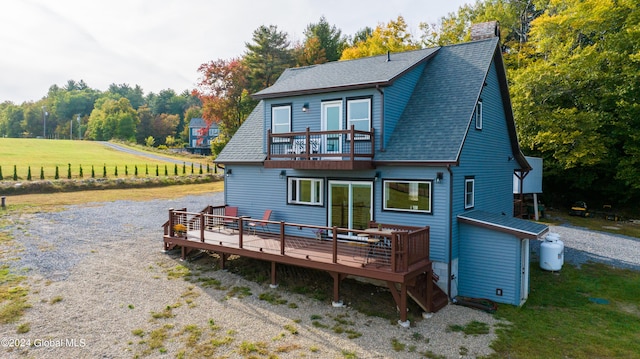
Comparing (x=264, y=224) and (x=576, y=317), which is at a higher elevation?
(x=264, y=224)

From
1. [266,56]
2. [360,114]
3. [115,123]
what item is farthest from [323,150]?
[115,123]

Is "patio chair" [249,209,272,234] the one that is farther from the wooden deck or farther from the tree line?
the tree line

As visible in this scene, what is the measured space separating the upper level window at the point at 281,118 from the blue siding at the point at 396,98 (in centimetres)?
374

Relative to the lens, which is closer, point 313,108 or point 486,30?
point 313,108

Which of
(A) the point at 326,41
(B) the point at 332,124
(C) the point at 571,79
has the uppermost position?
(A) the point at 326,41

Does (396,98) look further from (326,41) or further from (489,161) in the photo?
(326,41)

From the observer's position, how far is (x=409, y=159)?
1149cm

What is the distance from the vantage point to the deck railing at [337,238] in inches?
375

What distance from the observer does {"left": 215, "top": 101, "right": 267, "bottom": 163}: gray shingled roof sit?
15334mm

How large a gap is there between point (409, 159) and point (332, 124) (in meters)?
3.17

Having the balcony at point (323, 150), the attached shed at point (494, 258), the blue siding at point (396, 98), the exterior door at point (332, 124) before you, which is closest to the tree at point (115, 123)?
the balcony at point (323, 150)

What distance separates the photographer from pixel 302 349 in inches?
323

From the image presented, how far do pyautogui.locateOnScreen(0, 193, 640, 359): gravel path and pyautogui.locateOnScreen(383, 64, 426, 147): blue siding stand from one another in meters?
5.88

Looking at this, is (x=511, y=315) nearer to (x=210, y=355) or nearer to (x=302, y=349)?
(x=302, y=349)
